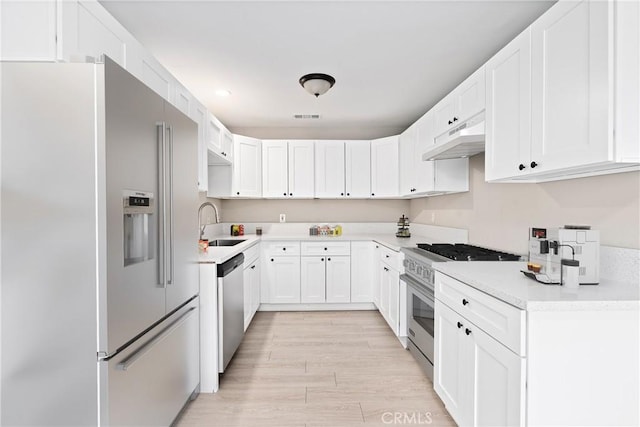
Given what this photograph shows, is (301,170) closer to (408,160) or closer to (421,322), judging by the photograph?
(408,160)

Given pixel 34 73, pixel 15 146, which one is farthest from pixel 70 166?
pixel 34 73

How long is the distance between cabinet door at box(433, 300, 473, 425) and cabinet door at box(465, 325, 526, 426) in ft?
0.25

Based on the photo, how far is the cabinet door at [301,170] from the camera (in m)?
4.37

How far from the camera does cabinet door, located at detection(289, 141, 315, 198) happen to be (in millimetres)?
4367

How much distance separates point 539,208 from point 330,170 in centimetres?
267

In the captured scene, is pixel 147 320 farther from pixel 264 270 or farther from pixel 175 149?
pixel 264 270

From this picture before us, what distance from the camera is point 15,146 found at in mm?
1185

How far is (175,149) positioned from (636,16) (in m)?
2.12

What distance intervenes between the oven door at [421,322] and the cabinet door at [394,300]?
23 centimetres

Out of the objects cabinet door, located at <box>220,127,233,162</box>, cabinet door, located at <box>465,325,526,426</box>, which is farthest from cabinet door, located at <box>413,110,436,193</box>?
cabinet door, located at <box>220,127,233,162</box>

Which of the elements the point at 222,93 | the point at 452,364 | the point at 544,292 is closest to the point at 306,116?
the point at 222,93

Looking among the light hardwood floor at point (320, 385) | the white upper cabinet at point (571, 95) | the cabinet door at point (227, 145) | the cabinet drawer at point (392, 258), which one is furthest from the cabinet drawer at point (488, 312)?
the cabinet door at point (227, 145)

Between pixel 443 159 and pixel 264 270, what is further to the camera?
pixel 264 270

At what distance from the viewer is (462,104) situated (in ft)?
8.02
